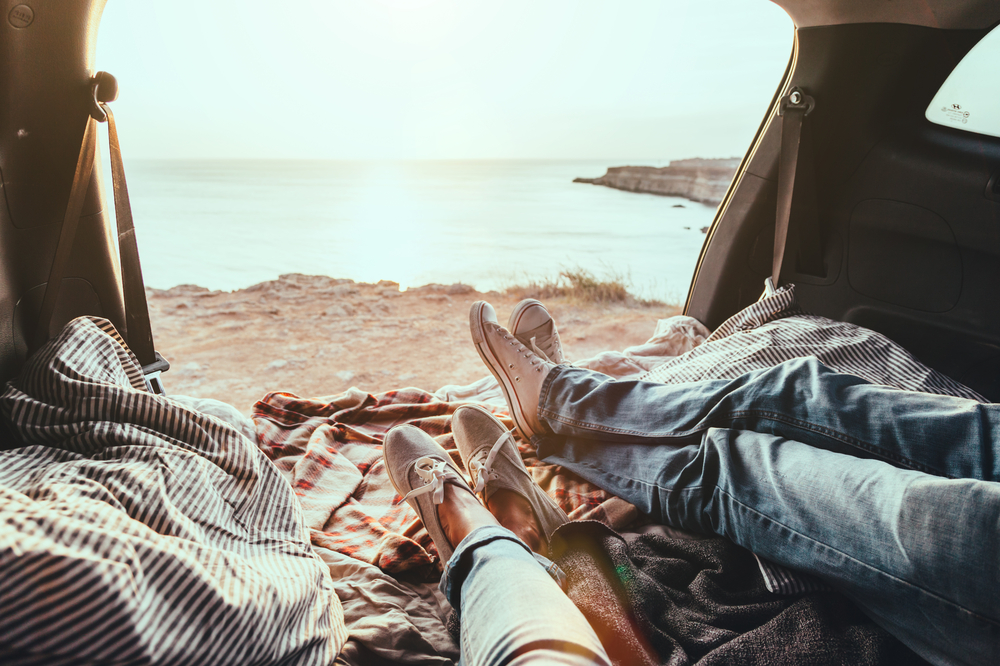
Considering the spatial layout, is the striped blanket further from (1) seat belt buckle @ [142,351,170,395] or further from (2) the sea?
(2) the sea

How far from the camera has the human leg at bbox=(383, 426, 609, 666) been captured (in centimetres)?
56

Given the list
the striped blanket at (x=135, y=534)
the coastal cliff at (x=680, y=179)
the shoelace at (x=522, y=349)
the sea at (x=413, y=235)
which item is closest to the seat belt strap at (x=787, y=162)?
the shoelace at (x=522, y=349)

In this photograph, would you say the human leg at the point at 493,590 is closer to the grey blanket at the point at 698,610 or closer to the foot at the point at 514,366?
the grey blanket at the point at 698,610

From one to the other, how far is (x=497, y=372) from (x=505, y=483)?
18.1 inches

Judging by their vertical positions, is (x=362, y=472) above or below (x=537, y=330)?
below

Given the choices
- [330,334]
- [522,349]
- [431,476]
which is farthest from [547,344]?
[330,334]

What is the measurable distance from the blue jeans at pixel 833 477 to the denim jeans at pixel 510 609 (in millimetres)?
380

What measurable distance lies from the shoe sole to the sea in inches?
73.5

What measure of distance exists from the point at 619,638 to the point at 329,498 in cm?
74

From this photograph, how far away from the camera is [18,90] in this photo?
980 mm

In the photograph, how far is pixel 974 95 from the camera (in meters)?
1.36

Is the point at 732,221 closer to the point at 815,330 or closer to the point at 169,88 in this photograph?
the point at 815,330

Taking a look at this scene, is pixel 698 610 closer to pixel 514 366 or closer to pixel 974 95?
pixel 514 366

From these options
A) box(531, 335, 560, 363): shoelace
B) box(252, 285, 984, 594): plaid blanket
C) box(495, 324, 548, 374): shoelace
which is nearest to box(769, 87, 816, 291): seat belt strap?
box(252, 285, 984, 594): plaid blanket
